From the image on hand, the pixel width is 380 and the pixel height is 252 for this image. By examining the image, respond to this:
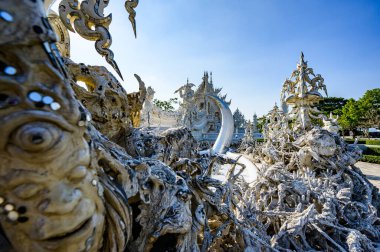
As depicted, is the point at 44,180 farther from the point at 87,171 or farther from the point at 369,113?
the point at 369,113

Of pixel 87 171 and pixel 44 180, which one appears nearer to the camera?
pixel 44 180

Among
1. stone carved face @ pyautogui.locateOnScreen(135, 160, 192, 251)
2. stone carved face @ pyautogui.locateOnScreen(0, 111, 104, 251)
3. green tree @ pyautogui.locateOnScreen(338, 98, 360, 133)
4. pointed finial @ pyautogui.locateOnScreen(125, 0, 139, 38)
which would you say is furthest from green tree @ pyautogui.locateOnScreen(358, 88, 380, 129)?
stone carved face @ pyautogui.locateOnScreen(0, 111, 104, 251)

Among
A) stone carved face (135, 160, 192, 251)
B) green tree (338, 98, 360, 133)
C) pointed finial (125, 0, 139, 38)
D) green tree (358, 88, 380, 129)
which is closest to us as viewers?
stone carved face (135, 160, 192, 251)

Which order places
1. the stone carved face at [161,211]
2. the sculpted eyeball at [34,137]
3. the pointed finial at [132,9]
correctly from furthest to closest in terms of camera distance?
the pointed finial at [132,9] → the stone carved face at [161,211] → the sculpted eyeball at [34,137]

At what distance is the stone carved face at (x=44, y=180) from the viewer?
815 millimetres

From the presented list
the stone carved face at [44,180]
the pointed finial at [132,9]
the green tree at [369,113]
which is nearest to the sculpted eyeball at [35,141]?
the stone carved face at [44,180]

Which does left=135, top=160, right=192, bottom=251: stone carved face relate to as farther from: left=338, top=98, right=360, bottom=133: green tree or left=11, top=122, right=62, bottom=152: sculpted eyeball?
left=338, top=98, right=360, bottom=133: green tree

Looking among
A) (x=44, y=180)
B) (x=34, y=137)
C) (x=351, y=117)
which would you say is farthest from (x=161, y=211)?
(x=351, y=117)

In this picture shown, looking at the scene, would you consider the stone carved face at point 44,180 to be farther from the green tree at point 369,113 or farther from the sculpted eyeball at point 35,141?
the green tree at point 369,113

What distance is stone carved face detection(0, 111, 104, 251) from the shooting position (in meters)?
0.81

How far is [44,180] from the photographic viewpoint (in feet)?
2.78

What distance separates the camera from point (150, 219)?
1480 mm

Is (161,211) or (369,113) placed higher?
(369,113)

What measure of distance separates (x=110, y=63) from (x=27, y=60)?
52.8 inches
